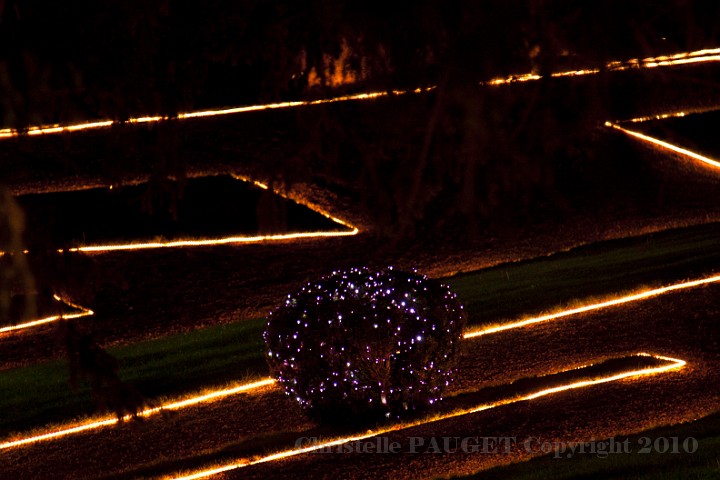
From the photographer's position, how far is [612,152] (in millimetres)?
17828

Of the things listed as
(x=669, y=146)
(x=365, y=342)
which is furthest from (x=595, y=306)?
(x=669, y=146)

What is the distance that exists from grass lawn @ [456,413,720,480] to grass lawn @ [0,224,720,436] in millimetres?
3502

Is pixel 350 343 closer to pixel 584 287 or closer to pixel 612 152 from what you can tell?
pixel 584 287

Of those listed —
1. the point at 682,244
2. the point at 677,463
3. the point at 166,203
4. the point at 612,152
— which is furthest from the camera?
the point at 612,152

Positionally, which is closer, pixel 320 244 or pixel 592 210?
pixel 320 244

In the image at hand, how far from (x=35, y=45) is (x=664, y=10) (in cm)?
787

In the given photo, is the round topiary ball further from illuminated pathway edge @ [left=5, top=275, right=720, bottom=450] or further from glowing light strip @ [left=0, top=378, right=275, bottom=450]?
glowing light strip @ [left=0, top=378, right=275, bottom=450]

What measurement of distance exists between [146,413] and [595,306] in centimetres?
474

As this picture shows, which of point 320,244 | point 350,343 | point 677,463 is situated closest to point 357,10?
point 350,343

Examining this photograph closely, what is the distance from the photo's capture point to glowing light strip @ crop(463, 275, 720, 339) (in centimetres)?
1132

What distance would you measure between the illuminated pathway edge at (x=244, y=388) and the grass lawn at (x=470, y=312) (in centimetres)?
25

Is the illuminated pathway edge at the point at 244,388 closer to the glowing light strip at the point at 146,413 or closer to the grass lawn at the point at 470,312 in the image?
the glowing light strip at the point at 146,413

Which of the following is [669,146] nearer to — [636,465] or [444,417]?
[444,417]

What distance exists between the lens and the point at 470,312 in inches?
478
